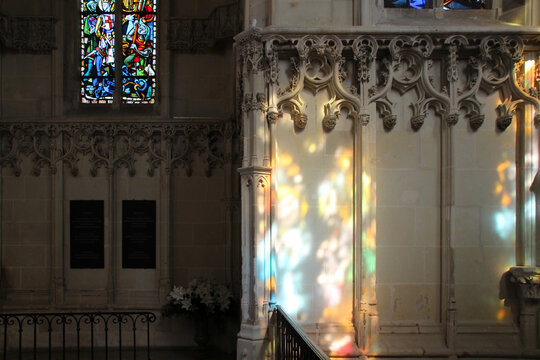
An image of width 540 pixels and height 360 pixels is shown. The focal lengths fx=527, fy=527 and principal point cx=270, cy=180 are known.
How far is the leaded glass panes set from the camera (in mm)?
8344

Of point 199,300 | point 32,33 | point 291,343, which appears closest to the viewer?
point 291,343

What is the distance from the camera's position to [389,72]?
5328 mm

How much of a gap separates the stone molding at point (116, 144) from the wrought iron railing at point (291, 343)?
11.4 ft

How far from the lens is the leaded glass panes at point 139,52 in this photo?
834 cm

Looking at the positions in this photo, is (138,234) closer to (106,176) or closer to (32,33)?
(106,176)

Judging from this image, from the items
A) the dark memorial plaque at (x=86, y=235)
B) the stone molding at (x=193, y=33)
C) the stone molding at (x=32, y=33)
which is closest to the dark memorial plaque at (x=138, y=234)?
the dark memorial plaque at (x=86, y=235)

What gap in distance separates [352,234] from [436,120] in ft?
4.81

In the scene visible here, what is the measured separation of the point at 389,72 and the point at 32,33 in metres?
5.66

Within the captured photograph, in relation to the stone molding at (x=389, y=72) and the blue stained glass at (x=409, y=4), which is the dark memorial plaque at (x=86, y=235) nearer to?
the stone molding at (x=389, y=72)

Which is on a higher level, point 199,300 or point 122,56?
point 122,56

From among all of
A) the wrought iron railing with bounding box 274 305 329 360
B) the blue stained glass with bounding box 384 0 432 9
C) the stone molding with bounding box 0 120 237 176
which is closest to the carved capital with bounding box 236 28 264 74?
the blue stained glass with bounding box 384 0 432 9

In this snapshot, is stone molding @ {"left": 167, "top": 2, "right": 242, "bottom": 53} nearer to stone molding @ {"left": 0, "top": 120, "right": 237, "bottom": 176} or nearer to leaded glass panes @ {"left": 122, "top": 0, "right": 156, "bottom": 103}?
leaded glass panes @ {"left": 122, "top": 0, "right": 156, "bottom": 103}

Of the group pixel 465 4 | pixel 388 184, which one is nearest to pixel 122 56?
pixel 388 184

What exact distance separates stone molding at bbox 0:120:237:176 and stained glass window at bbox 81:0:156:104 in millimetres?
628
